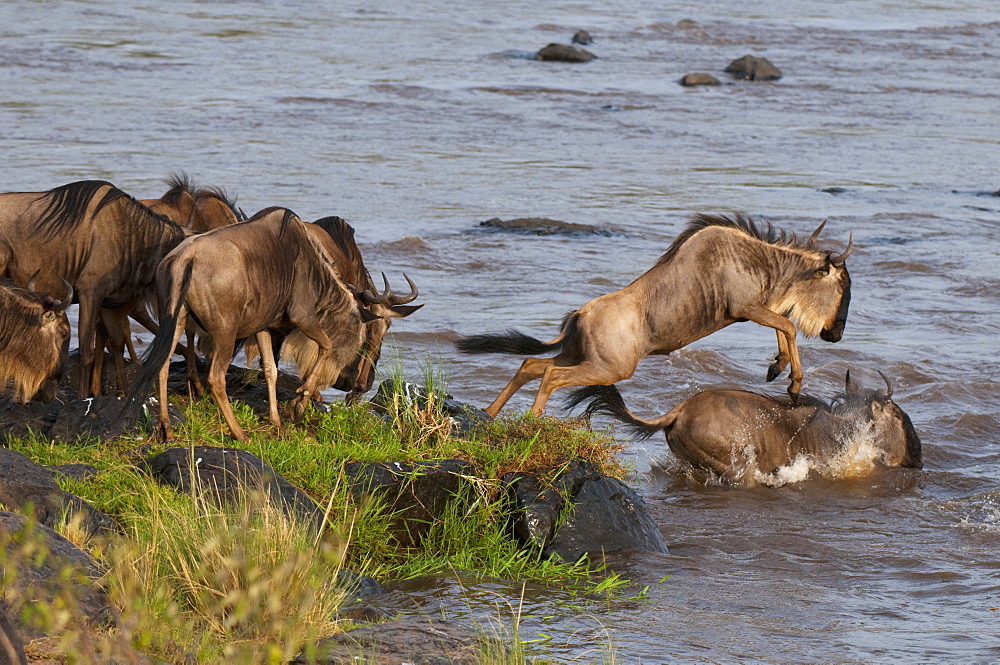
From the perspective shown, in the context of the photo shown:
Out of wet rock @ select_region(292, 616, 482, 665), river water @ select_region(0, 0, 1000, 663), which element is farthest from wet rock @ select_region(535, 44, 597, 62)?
wet rock @ select_region(292, 616, 482, 665)

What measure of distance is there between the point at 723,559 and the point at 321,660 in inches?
124

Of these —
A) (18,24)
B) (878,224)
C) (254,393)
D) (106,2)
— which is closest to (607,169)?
(878,224)

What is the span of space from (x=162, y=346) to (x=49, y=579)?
235 cm

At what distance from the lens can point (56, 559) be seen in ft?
14.8

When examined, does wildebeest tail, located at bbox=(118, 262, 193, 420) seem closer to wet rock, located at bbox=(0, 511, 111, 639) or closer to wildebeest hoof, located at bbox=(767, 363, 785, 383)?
wet rock, located at bbox=(0, 511, 111, 639)

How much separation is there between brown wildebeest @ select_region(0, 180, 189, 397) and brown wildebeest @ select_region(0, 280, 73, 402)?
22 cm

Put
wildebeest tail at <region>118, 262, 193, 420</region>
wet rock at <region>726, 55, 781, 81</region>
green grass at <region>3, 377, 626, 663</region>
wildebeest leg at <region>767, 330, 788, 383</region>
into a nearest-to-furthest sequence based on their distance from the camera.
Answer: green grass at <region>3, 377, 626, 663</region> < wildebeest tail at <region>118, 262, 193, 420</region> < wildebeest leg at <region>767, 330, 788, 383</region> < wet rock at <region>726, 55, 781, 81</region>

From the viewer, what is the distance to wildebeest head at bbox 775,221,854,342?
8609 millimetres

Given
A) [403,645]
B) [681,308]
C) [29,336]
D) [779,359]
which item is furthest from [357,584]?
[779,359]

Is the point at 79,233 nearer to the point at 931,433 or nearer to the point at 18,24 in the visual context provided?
the point at 931,433

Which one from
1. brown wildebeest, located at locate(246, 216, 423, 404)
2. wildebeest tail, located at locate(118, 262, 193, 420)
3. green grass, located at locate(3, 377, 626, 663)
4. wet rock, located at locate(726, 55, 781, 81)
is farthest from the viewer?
wet rock, located at locate(726, 55, 781, 81)

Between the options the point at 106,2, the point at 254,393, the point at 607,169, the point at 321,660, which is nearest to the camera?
the point at 321,660

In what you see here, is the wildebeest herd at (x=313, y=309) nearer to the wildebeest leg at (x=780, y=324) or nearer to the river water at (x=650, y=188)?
the wildebeest leg at (x=780, y=324)

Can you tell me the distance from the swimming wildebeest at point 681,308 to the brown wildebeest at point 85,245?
211cm
